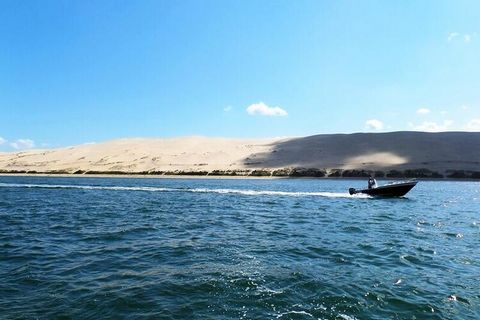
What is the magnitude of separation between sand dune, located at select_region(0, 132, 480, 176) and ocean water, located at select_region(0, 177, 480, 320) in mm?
54424

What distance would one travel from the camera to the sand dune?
77.4 meters

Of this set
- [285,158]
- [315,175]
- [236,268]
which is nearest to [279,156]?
[285,158]

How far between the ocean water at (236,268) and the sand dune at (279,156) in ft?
179

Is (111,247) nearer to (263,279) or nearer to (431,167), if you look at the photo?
(263,279)

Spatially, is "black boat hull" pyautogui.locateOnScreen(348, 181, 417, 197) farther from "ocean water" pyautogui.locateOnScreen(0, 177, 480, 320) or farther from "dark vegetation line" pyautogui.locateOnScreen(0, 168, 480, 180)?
"dark vegetation line" pyautogui.locateOnScreen(0, 168, 480, 180)

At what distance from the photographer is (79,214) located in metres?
23.3

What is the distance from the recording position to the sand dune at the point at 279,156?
254 ft

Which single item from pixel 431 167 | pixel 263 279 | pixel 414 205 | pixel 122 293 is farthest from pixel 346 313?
pixel 431 167

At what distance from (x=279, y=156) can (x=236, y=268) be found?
80.2 meters

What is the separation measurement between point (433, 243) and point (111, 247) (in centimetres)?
1133

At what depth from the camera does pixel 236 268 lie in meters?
11.8

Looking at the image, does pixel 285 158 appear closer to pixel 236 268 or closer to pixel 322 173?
pixel 322 173

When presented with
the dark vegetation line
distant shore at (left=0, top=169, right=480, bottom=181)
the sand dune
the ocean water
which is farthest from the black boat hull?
the sand dune

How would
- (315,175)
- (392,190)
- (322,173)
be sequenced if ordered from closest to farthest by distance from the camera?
(392,190) → (315,175) → (322,173)
